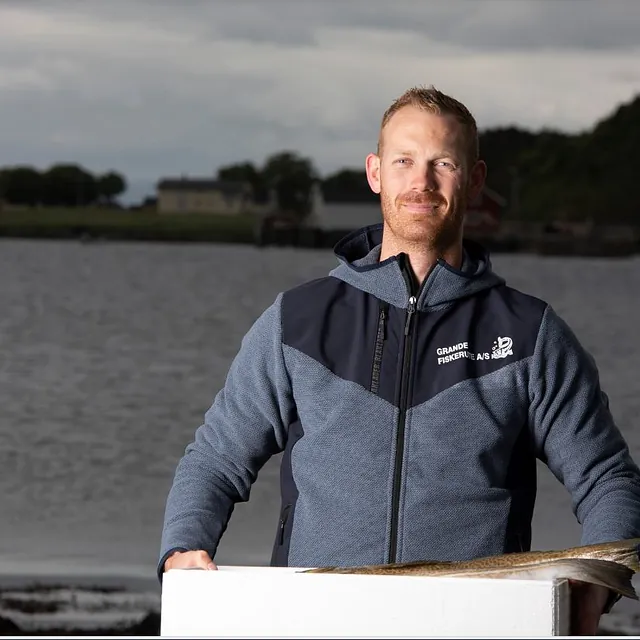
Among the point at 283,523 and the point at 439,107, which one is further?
the point at 283,523

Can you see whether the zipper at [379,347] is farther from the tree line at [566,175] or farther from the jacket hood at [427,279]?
the tree line at [566,175]

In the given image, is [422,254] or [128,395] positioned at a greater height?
[422,254]

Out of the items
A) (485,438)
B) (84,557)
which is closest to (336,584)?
(485,438)

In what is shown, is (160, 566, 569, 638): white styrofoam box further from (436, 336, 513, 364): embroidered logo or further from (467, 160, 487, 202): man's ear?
(467, 160, 487, 202): man's ear

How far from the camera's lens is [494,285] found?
7.04 feet

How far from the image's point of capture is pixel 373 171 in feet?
7.06

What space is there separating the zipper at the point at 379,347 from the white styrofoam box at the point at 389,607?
68 centimetres

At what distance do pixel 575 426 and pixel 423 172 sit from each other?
1.44ft

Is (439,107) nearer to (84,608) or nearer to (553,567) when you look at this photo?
(553,567)

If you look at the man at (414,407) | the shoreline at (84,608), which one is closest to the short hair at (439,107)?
the man at (414,407)

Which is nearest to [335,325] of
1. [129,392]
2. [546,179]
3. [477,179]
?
[477,179]

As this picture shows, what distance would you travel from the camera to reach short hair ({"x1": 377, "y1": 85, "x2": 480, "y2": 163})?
203 cm

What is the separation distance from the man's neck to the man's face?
0.03m

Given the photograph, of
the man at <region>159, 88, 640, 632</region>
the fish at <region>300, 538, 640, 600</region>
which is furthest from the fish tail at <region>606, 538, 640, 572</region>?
the man at <region>159, 88, 640, 632</region>
